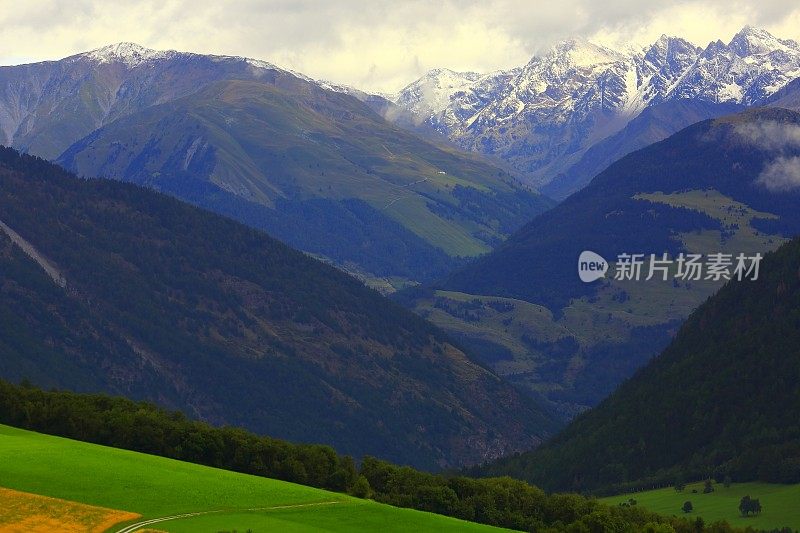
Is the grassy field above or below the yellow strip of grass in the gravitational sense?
above

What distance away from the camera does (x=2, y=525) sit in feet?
405

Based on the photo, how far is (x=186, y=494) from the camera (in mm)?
147500

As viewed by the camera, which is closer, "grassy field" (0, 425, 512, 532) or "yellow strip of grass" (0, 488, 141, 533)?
"yellow strip of grass" (0, 488, 141, 533)

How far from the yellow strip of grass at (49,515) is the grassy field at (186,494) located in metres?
1.98

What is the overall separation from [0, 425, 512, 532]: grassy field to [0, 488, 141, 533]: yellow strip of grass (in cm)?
198

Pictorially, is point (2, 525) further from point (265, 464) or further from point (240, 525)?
point (265, 464)

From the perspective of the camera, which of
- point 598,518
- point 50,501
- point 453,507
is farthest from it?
point 453,507

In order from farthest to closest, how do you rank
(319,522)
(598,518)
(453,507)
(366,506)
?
(453,507) → (598,518) → (366,506) → (319,522)

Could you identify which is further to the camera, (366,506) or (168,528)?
(366,506)

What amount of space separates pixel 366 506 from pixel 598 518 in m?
29.5

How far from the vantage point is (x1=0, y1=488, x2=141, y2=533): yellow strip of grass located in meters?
125

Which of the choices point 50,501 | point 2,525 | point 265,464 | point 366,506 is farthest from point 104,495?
point 265,464

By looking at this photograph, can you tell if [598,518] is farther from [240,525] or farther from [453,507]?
[240,525]

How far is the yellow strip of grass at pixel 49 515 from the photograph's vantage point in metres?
125
